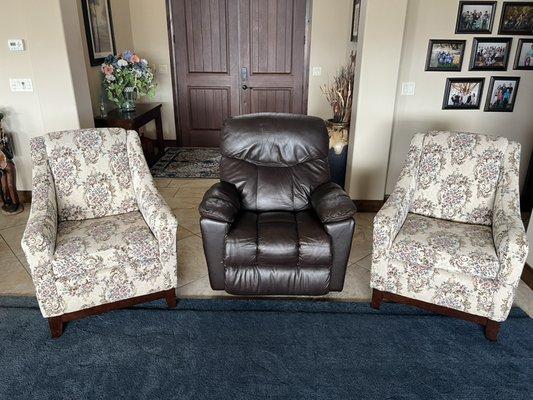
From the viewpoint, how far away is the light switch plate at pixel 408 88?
3.60 metres

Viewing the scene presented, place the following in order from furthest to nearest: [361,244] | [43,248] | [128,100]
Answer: [128,100] → [361,244] → [43,248]

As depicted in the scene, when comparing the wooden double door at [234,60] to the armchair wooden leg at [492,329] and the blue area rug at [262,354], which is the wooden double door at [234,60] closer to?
the blue area rug at [262,354]

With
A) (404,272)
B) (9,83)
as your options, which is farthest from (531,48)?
(9,83)

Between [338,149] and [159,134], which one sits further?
[159,134]

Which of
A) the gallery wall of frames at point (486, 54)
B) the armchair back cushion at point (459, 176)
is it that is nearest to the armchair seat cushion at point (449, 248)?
the armchair back cushion at point (459, 176)

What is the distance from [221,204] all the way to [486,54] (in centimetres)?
279

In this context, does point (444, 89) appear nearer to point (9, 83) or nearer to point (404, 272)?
point (404, 272)

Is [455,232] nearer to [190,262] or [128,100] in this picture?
[190,262]

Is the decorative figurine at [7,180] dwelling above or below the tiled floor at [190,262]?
above

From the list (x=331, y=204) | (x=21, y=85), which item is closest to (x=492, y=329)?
(x=331, y=204)

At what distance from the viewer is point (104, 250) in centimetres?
219

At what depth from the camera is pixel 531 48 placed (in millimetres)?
3492

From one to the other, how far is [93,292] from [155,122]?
11.2 feet

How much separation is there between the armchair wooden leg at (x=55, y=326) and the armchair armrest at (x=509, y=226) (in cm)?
241
